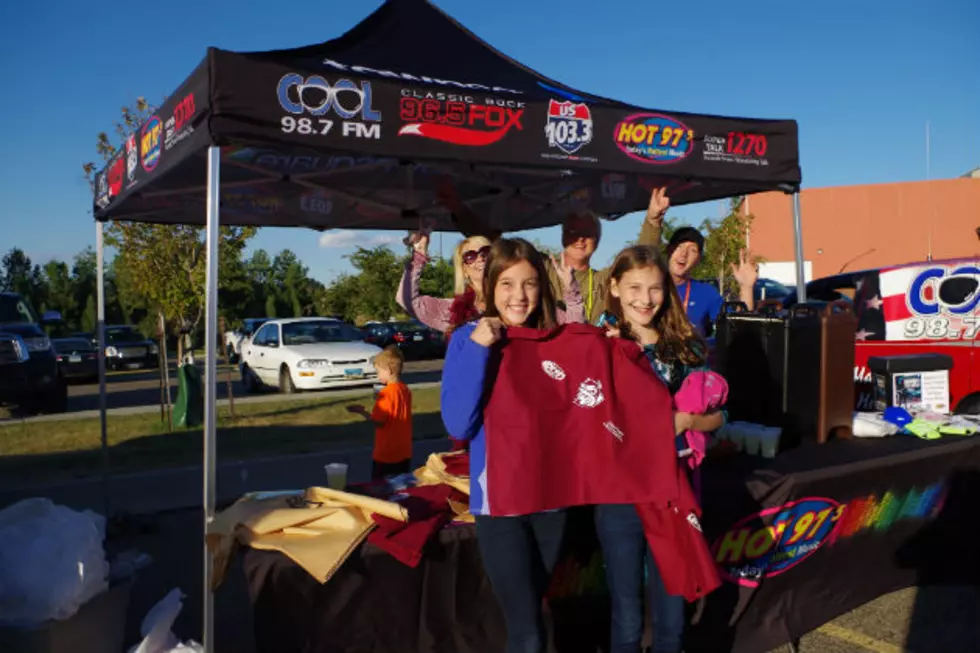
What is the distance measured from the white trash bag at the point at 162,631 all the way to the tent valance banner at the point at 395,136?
187cm

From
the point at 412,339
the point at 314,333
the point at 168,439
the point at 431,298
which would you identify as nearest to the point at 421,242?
the point at 431,298

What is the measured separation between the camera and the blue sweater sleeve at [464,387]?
2354 millimetres

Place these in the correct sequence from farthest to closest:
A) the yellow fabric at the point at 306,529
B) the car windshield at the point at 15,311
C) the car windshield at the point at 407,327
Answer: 1. the car windshield at the point at 407,327
2. the car windshield at the point at 15,311
3. the yellow fabric at the point at 306,529

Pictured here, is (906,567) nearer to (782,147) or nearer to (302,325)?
(782,147)

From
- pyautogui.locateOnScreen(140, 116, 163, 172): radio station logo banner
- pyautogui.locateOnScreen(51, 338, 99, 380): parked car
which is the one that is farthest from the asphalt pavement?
pyautogui.locateOnScreen(140, 116, 163, 172): radio station logo banner

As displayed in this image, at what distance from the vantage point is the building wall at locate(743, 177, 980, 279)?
35250mm

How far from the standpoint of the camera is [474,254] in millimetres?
3445

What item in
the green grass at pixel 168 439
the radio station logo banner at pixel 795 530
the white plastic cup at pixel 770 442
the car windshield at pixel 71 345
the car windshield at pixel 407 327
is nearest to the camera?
the radio station logo banner at pixel 795 530

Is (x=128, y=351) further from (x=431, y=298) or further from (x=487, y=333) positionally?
(x=487, y=333)

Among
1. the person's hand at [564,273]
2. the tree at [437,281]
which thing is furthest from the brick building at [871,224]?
the person's hand at [564,273]

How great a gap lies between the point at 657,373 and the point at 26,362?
1182 centimetres

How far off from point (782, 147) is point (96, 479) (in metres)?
6.50

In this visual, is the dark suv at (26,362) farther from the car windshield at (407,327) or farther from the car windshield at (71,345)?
the car windshield at (407,327)

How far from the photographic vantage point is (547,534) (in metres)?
2.46
